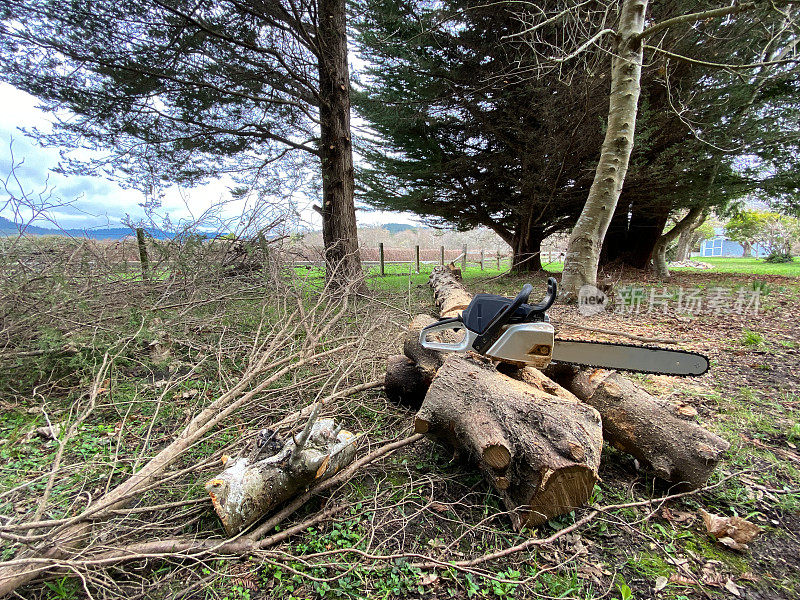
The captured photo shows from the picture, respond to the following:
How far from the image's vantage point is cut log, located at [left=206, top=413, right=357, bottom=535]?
4.20 feet

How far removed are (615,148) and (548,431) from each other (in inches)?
178

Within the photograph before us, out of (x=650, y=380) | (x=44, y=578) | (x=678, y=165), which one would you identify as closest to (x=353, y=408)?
(x=44, y=578)

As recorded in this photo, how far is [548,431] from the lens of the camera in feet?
4.37

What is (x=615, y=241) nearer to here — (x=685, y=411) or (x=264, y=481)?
(x=685, y=411)

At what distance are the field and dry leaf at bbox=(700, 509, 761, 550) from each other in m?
0.04

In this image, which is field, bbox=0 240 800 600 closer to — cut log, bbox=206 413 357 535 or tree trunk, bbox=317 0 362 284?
cut log, bbox=206 413 357 535

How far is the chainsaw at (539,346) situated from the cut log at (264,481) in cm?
93

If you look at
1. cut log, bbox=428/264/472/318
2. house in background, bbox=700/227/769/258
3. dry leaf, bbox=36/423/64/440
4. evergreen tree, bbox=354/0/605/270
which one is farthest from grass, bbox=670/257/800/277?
house in background, bbox=700/227/769/258

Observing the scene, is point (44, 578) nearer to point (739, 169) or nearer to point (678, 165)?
point (678, 165)

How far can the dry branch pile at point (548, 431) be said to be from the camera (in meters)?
1.29

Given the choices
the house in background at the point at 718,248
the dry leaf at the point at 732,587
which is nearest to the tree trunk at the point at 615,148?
the dry leaf at the point at 732,587

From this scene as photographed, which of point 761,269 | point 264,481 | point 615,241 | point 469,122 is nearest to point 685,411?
point 264,481

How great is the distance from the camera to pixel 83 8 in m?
4.05

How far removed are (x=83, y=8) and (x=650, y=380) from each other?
7.65 metres
